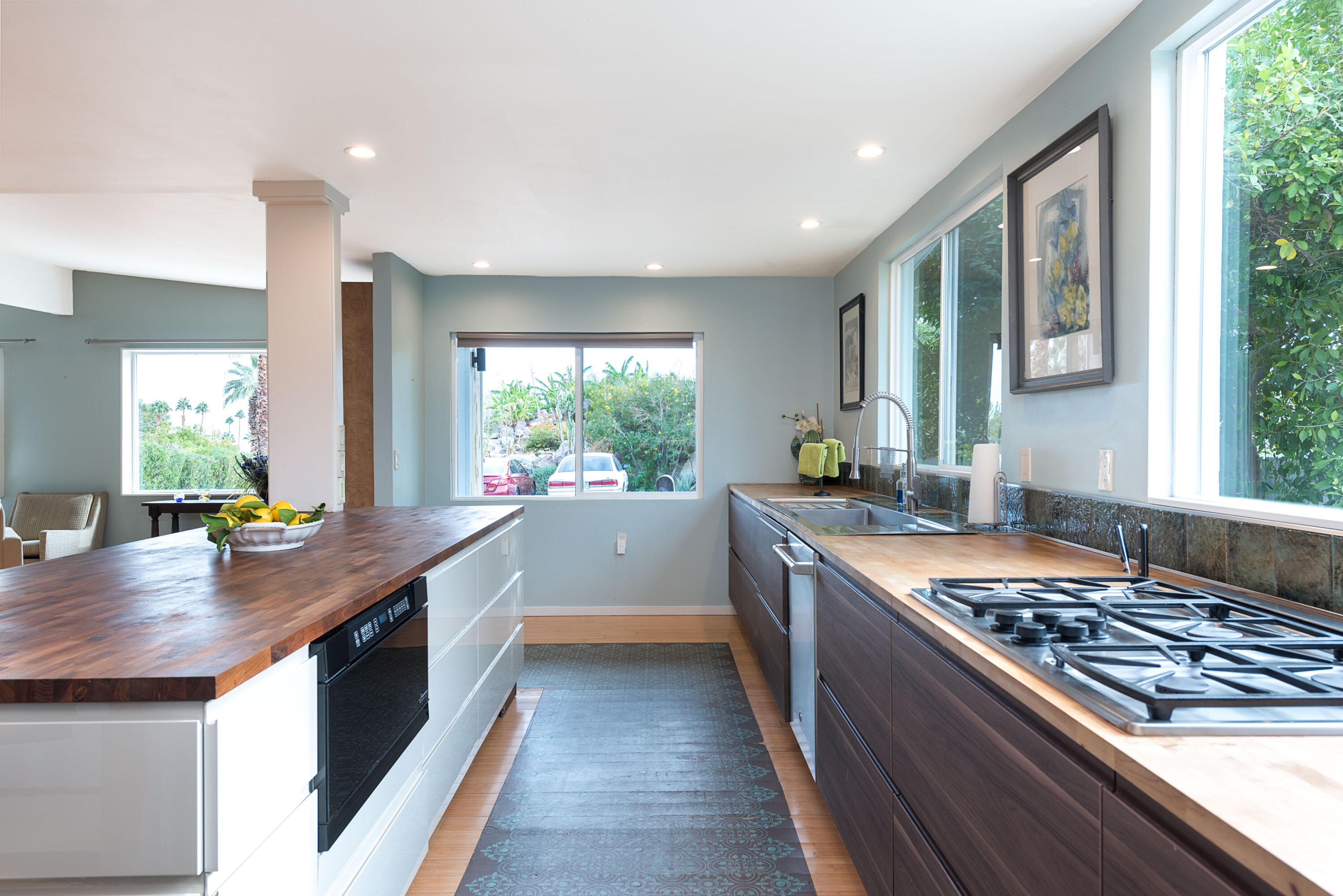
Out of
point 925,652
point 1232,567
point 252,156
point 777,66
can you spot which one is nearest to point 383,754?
point 925,652

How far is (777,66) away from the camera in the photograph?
2189 mm

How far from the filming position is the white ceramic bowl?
207cm

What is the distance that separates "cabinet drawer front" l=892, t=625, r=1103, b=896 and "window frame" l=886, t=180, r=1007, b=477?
1.61 metres

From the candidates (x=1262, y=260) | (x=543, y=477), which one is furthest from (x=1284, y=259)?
(x=543, y=477)

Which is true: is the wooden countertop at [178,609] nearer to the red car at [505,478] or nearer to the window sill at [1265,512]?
the window sill at [1265,512]

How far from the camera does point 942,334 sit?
11.1 ft

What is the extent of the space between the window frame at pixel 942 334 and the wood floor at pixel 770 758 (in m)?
1.31

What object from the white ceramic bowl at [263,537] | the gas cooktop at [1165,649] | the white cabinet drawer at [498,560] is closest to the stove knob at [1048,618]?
the gas cooktop at [1165,649]

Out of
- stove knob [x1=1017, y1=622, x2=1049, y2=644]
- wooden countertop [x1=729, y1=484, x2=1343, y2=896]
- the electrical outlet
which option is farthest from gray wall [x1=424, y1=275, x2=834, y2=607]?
stove knob [x1=1017, y1=622, x2=1049, y2=644]

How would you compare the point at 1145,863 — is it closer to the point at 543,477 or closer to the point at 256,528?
the point at 256,528

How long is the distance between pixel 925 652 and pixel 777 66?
68.3 inches

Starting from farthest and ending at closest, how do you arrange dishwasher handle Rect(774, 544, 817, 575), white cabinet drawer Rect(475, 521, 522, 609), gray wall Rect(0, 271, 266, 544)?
gray wall Rect(0, 271, 266, 544), white cabinet drawer Rect(475, 521, 522, 609), dishwasher handle Rect(774, 544, 817, 575)

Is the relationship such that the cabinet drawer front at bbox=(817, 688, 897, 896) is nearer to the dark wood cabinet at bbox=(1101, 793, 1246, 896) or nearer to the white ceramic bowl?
the dark wood cabinet at bbox=(1101, 793, 1246, 896)

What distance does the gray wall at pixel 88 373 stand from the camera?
6109 millimetres
